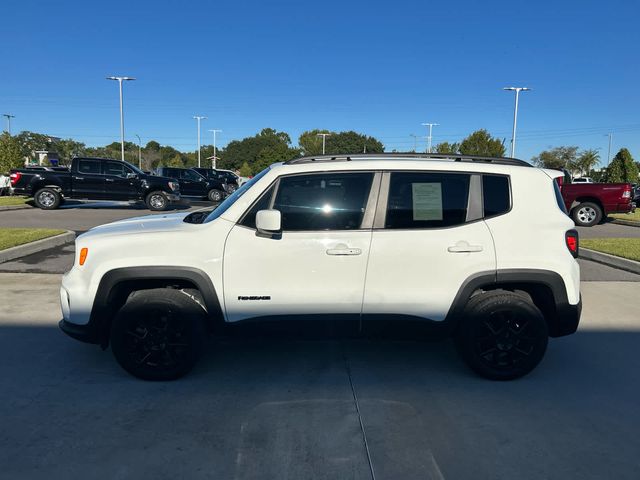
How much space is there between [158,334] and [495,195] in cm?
287

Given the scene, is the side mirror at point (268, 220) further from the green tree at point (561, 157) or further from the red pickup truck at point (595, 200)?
the green tree at point (561, 157)

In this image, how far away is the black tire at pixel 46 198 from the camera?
683 inches

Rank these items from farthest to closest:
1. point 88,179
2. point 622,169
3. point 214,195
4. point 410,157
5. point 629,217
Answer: point 622,169 < point 214,195 < point 629,217 < point 88,179 < point 410,157

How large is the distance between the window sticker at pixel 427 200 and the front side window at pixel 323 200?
38 cm

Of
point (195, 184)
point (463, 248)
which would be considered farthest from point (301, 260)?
point (195, 184)

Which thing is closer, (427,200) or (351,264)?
(351,264)

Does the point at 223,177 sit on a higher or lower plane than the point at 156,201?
higher

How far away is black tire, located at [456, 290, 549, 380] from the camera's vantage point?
365cm

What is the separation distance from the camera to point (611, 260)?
8625 mm

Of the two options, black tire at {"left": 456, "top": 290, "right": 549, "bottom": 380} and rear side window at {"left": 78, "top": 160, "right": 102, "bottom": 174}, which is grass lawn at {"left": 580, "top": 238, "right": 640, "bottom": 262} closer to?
black tire at {"left": 456, "top": 290, "right": 549, "bottom": 380}

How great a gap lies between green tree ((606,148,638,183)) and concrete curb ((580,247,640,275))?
34120mm

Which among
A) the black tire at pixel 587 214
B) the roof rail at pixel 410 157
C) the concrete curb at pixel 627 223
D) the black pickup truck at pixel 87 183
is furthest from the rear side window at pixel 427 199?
the black pickup truck at pixel 87 183

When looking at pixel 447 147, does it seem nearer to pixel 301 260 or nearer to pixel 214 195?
pixel 214 195

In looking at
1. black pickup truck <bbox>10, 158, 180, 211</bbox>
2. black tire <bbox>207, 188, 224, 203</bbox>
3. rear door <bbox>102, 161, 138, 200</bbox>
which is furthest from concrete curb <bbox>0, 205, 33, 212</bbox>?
black tire <bbox>207, 188, 224, 203</bbox>
